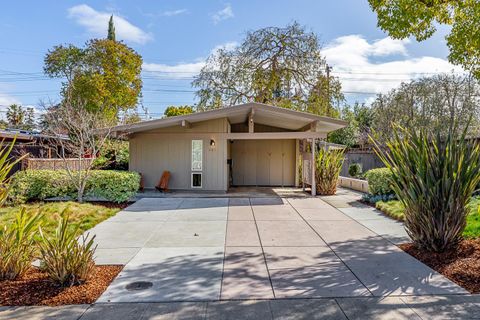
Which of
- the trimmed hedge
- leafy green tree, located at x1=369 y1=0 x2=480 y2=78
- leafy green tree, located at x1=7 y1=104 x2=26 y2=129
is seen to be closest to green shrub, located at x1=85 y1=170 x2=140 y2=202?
the trimmed hedge

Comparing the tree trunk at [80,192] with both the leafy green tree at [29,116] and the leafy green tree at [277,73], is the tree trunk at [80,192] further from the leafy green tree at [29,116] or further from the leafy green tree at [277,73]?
the leafy green tree at [29,116]

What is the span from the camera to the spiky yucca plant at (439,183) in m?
4.63

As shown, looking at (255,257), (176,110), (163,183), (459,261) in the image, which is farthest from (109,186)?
(176,110)

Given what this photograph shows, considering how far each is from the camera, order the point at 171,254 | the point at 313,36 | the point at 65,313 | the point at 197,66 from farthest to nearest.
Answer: the point at 197,66
the point at 313,36
the point at 171,254
the point at 65,313

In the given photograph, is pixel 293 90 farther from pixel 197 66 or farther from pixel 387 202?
pixel 387 202

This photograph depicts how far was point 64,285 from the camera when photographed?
3.75 m

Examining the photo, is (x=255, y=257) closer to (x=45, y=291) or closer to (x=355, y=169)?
(x=45, y=291)

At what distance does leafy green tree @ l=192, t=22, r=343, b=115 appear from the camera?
63.0 feet

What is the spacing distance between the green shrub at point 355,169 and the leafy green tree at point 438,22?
10517mm

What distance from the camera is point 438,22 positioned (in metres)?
7.37

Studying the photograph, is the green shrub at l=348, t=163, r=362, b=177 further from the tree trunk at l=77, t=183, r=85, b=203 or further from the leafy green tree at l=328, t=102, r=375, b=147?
the tree trunk at l=77, t=183, r=85, b=203

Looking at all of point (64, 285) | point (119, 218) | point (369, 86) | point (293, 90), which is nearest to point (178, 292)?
point (64, 285)

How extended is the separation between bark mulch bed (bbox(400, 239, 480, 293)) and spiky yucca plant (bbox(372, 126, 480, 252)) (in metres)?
0.15

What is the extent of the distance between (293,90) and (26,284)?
Result: 17803 mm
